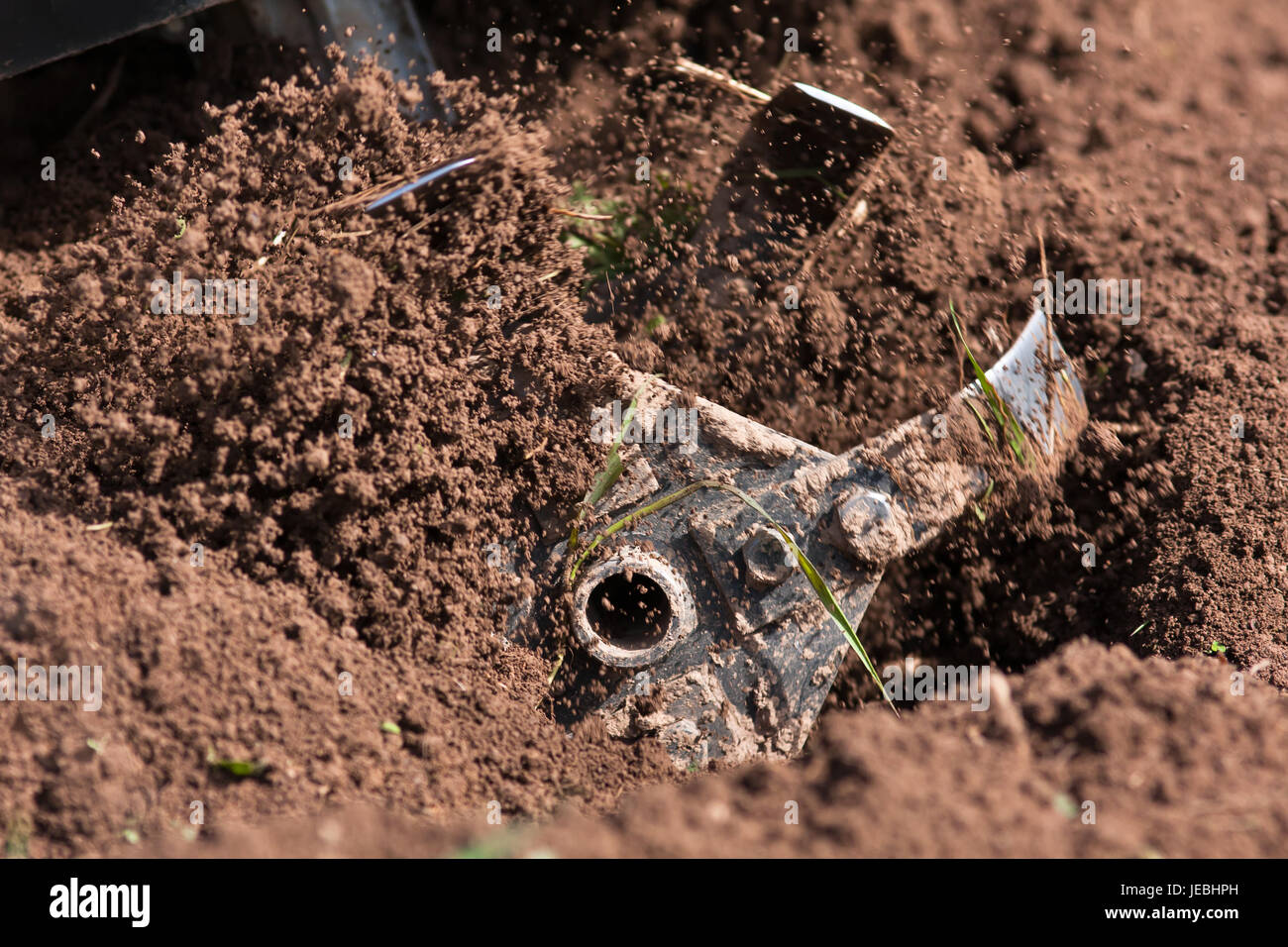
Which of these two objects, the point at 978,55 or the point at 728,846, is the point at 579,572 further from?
the point at 978,55

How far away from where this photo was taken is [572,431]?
2213mm

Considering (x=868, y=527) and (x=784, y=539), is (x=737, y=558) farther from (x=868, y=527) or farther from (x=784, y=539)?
(x=868, y=527)

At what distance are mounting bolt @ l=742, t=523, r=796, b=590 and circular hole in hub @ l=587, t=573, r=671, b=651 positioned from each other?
221mm

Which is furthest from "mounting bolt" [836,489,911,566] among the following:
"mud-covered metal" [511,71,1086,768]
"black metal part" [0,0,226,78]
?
"black metal part" [0,0,226,78]

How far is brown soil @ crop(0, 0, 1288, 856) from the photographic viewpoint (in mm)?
1534

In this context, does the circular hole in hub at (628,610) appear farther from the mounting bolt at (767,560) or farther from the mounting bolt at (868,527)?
the mounting bolt at (868,527)

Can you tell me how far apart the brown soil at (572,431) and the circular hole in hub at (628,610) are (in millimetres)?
194

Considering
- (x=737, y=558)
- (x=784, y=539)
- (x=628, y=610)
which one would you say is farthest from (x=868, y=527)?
(x=628, y=610)

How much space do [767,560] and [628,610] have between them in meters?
0.38

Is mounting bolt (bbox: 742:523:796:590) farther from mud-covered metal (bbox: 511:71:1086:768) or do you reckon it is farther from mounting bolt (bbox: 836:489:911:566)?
mounting bolt (bbox: 836:489:911:566)

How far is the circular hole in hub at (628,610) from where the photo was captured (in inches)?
86.3

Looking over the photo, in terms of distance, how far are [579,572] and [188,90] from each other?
1.92 meters

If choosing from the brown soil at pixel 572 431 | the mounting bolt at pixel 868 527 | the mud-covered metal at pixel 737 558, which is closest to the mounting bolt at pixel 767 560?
the mud-covered metal at pixel 737 558

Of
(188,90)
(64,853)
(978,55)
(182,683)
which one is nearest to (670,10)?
(978,55)
